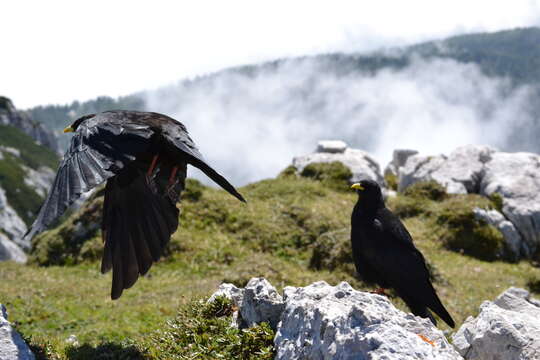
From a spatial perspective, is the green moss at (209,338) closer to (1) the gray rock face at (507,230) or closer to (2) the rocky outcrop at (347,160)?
(1) the gray rock face at (507,230)

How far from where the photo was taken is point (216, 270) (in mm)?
17328

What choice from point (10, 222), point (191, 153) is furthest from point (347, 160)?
point (10, 222)

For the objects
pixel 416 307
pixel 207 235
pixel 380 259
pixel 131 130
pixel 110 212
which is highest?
pixel 131 130

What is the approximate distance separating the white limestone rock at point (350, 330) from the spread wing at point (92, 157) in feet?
8.97

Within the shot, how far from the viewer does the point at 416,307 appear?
26.7 ft

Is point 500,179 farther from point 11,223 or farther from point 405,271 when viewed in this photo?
point 11,223

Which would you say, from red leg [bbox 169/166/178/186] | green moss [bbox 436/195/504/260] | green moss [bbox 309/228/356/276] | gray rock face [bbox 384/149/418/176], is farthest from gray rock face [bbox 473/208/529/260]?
gray rock face [bbox 384/149/418/176]

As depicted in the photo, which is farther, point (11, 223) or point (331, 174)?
point (11, 223)

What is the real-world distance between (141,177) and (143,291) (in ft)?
24.3

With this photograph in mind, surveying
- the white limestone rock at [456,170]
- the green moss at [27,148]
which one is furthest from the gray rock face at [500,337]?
the green moss at [27,148]

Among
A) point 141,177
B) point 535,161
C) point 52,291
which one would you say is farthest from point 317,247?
point 535,161

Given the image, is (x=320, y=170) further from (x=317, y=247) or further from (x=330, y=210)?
(x=317, y=247)

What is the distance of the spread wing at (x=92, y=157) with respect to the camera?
5.53 metres

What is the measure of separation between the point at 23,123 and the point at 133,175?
466ft
